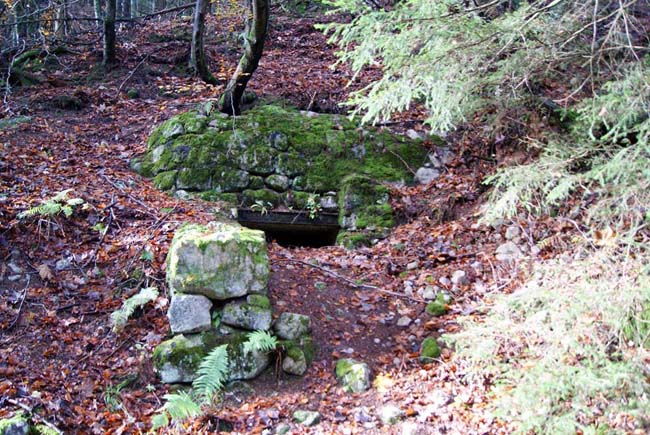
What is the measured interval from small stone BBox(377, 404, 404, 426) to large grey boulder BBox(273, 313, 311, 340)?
1.08 meters

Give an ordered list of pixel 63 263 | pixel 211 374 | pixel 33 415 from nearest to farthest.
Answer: pixel 33 415
pixel 211 374
pixel 63 263

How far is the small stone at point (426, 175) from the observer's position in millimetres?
7375

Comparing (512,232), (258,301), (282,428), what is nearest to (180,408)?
(282,428)

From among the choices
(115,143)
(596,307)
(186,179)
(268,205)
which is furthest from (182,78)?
(596,307)

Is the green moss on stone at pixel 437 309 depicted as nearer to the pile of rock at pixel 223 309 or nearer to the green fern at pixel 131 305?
the pile of rock at pixel 223 309

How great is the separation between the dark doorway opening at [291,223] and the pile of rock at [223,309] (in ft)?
7.98

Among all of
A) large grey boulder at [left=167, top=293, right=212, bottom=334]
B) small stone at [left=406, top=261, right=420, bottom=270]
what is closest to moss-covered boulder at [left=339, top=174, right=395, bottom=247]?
small stone at [left=406, top=261, right=420, bottom=270]

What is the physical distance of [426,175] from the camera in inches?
293

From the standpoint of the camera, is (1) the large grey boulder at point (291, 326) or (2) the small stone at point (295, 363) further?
(1) the large grey boulder at point (291, 326)

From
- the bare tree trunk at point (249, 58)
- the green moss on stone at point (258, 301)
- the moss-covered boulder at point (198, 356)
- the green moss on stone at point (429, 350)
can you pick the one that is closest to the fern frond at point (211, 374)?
the moss-covered boulder at point (198, 356)

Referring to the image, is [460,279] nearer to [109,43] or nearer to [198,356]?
[198,356]

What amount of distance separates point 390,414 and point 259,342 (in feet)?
4.11

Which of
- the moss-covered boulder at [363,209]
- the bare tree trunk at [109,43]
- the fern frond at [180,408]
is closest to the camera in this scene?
the fern frond at [180,408]

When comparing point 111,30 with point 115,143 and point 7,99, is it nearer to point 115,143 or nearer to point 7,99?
point 7,99
